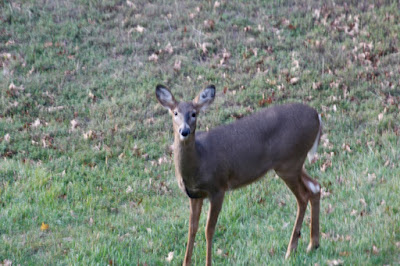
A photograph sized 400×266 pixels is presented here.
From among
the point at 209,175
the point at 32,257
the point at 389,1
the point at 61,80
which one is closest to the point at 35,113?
the point at 61,80

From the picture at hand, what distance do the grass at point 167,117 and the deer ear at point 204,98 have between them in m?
1.58

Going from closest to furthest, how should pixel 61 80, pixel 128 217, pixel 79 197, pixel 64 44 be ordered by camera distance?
1. pixel 128 217
2. pixel 79 197
3. pixel 61 80
4. pixel 64 44

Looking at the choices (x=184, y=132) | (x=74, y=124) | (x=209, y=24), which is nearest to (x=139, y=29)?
(x=209, y=24)

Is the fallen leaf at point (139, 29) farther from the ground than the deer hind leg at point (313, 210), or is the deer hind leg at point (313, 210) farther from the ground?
the deer hind leg at point (313, 210)

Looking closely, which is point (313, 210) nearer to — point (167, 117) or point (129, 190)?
point (129, 190)

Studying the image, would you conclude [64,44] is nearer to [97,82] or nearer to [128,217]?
[97,82]

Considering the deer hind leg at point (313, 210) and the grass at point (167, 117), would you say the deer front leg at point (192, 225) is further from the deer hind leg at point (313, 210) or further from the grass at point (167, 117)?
the deer hind leg at point (313, 210)

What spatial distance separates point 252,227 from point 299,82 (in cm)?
470

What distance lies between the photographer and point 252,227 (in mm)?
7078

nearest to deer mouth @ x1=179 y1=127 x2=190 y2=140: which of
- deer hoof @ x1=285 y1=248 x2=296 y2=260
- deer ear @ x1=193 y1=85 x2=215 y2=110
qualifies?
deer ear @ x1=193 y1=85 x2=215 y2=110

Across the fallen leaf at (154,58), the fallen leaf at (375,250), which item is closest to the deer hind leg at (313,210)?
the fallen leaf at (375,250)

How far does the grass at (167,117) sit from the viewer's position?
679 centimetres

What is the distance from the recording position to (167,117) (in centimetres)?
1062

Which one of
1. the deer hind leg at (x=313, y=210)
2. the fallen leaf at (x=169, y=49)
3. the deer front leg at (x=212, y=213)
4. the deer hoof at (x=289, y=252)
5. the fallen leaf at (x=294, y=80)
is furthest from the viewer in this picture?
the fallen leaf at (x=169, y=49)
